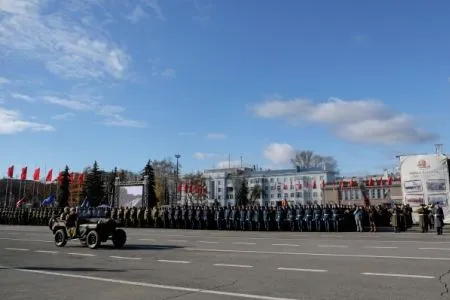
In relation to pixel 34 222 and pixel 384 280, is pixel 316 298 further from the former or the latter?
pixel 34 222

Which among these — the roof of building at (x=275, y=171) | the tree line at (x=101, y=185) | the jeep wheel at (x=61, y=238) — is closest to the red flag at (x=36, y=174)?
the tree line at (x=101, y=185)

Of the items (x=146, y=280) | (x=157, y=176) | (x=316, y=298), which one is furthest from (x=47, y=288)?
(x=157, y=176)

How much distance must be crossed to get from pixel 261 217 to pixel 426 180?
439 inches

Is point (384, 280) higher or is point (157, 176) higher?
point (157, 176)

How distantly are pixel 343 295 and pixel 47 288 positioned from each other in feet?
18.3

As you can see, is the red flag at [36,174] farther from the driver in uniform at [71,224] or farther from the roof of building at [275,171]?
the roof of building at [275,171]

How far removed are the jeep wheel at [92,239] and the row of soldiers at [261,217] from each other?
5.99 metres

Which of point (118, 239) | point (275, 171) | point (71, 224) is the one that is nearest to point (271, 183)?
point (275, 171)

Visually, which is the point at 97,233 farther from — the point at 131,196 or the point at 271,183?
the point at 271,183

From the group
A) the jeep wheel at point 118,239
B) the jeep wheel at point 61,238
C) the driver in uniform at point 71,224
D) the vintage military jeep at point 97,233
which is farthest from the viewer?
the jeep wheel at point 61,238

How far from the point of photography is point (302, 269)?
435 inches

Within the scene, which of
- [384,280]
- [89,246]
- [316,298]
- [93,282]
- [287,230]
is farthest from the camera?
[287,230]

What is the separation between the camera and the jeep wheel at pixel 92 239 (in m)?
17.9

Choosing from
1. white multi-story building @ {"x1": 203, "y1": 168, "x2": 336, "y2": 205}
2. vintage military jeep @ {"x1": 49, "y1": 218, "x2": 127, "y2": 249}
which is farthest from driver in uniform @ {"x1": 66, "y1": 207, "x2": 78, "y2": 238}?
white multi-story building @ {"x1": 203, "y1": 168, "x2": 336, "y2": 205}
